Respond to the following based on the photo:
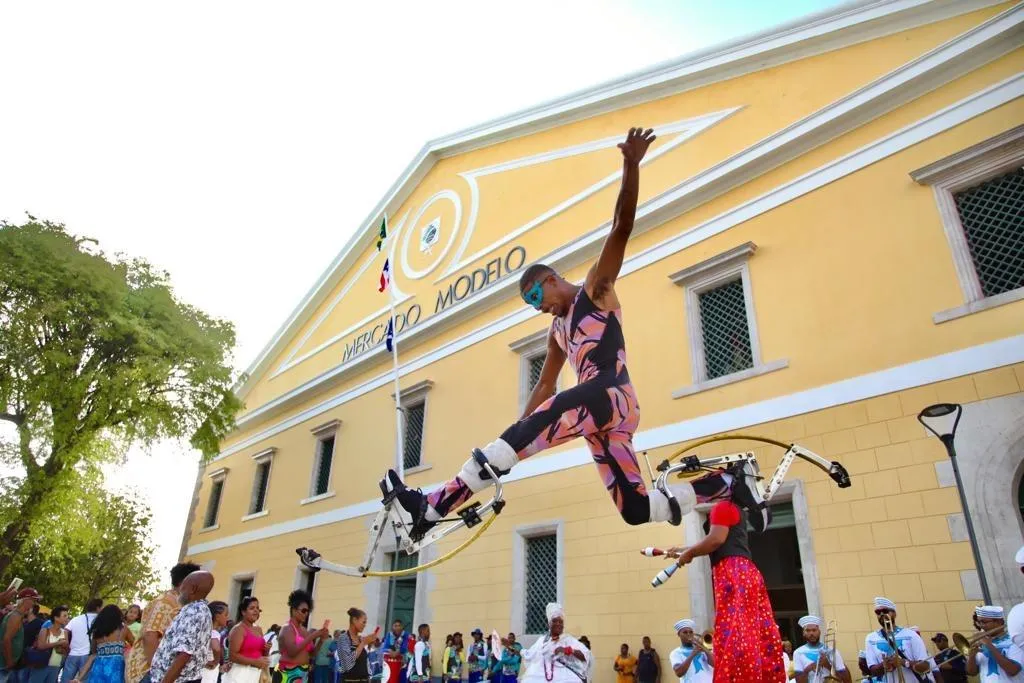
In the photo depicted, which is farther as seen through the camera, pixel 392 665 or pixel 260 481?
pixel 260 481

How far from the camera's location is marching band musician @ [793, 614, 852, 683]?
6778mm

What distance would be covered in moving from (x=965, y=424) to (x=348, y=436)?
1425cm

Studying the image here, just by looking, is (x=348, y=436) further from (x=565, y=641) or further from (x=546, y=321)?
(x=565, y=641)

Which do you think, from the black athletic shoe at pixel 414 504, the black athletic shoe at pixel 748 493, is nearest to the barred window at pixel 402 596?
the black athletic shoe at pixel 414 504

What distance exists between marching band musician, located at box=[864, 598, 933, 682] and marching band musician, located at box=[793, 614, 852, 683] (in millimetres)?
332

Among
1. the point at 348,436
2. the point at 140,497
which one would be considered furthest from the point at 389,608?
the point at 140,497

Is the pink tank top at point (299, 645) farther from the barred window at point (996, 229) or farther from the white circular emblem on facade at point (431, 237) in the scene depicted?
the white circular emblem on facade at point (431, 237)

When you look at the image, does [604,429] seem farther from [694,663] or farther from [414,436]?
[414,436]

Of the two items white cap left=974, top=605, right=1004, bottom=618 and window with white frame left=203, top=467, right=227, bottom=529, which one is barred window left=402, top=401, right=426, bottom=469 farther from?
white cap left=974, top=605, right=1004, bottom=618

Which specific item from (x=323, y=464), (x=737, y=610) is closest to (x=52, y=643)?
(x=737, y=610)

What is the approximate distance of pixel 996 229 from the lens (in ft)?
27.9

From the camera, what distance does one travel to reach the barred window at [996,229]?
8281 mm

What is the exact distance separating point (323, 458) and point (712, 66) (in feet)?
45.7

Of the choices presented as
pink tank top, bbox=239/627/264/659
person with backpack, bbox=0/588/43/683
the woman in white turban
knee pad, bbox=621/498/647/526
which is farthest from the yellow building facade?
person with backpack, bbox=0/588/43/683
